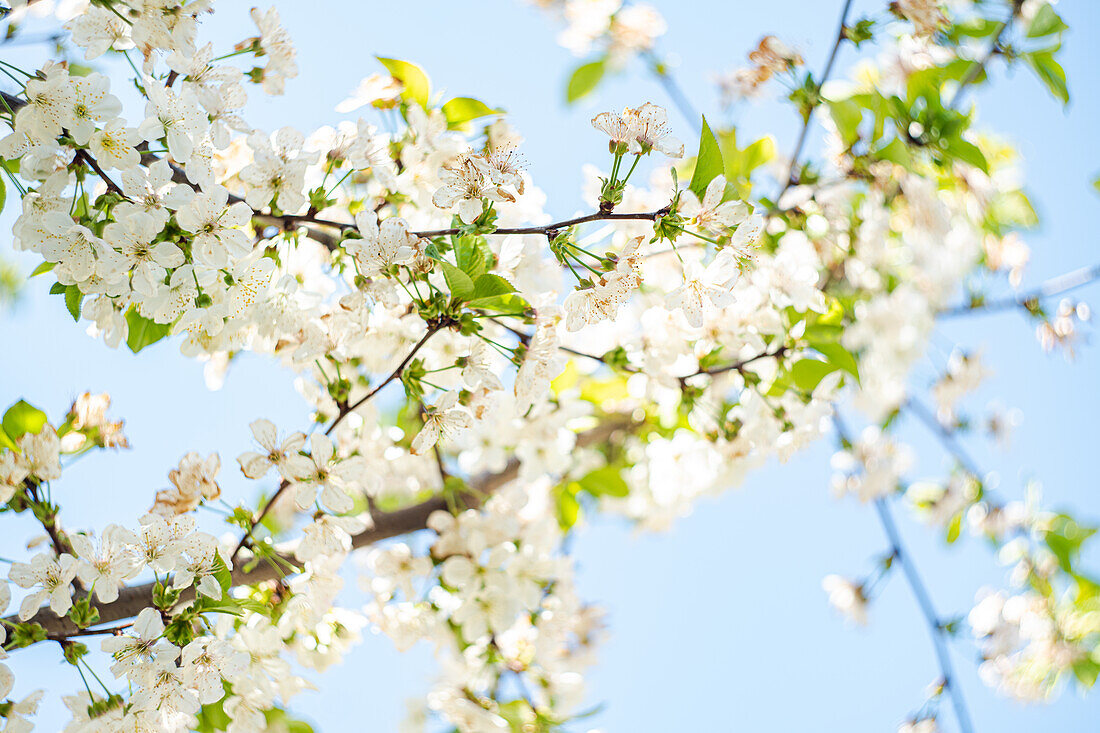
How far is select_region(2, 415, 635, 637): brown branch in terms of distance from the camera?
0.86m

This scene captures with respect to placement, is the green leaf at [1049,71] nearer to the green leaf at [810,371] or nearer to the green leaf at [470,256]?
the green leaf at [810,371]

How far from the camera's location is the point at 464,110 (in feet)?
3.41

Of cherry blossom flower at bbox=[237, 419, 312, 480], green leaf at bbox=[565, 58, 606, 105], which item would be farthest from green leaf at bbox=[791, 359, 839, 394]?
green leaf at bbox=[565, 58, 606, 105]

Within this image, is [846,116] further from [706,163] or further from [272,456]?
[272,456]

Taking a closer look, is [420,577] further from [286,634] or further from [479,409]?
[479,409]

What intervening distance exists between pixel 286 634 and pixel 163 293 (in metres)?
0.51

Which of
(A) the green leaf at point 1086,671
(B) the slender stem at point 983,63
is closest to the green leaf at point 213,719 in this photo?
(B) the slender stem at point 983,63

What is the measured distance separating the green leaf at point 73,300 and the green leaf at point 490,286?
448 mm

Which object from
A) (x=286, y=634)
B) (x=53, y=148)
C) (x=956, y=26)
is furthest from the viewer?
(x=956, y=26)

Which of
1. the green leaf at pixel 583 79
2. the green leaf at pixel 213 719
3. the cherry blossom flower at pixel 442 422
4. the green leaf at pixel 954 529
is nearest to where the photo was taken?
the cherry blossom flower at pixel 442 422

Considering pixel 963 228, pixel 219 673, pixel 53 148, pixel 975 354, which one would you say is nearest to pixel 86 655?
pixel 219 673

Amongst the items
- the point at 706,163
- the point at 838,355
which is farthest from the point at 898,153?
the point at 706,163

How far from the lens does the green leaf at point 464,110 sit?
1.03 metres

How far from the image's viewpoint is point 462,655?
1.25m
